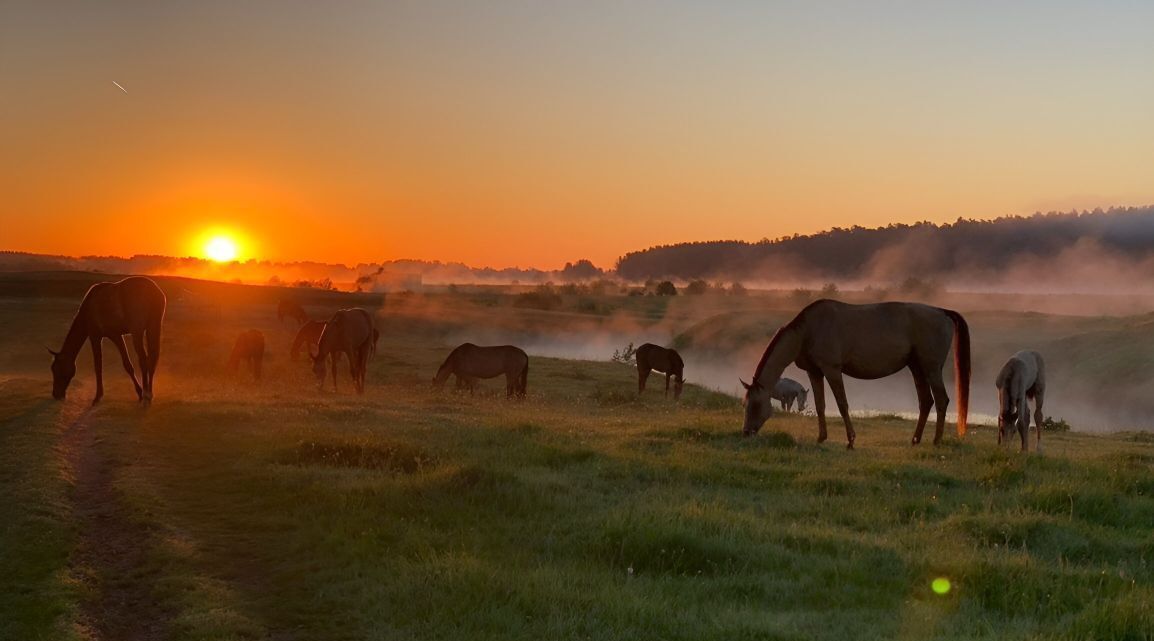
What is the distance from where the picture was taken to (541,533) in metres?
9.11

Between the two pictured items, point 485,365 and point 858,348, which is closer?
point 858,348

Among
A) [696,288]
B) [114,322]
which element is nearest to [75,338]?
[114,322]

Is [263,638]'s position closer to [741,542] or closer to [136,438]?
[741,542]

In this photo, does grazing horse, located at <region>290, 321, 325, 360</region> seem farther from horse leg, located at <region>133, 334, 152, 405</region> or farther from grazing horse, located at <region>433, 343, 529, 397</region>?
horse leg, located at <region>133, 334, 152, 405</region>

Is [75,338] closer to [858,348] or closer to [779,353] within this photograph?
[779,353]

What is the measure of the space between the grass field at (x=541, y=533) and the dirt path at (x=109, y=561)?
34 mm

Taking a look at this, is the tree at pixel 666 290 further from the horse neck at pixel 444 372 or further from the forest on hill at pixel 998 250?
the horse neck at pixel 444 372

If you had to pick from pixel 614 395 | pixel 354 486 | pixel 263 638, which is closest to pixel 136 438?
pixel 354 486

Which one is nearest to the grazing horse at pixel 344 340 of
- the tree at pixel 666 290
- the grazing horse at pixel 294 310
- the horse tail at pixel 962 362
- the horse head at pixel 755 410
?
the horse head at pixel 755 410

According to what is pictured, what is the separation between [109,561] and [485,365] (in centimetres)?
2066

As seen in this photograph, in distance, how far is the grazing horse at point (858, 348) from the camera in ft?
54.8

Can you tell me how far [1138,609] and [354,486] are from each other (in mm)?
8518

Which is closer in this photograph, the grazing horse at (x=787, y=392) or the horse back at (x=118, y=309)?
the horse back at (x=118, y=309)

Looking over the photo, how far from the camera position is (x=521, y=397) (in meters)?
27.7
